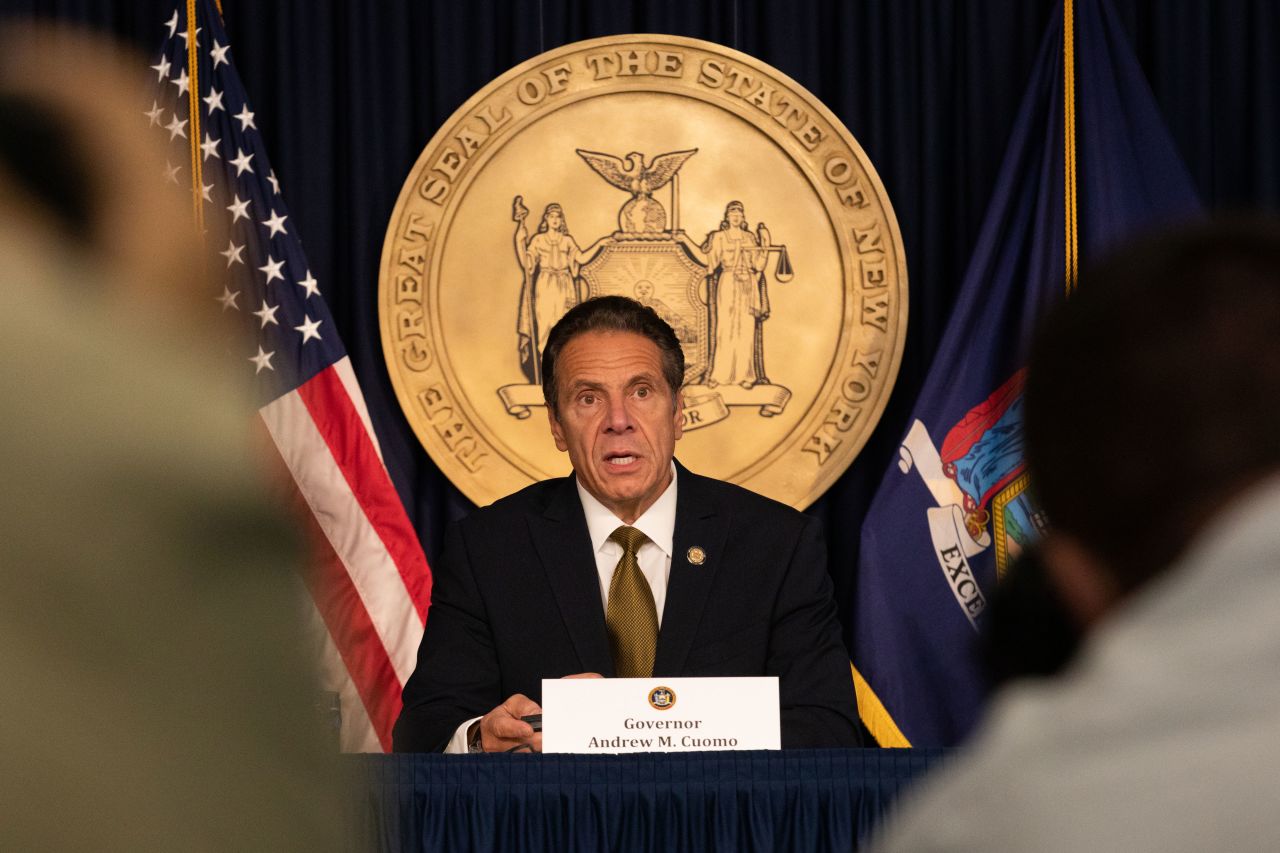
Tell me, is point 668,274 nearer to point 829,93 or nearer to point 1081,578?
point 829,93

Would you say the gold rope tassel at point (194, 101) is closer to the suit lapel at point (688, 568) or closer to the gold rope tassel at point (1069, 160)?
the suit lapel at point (688, 568)

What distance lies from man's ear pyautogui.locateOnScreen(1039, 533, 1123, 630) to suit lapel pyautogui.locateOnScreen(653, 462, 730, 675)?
2.60m

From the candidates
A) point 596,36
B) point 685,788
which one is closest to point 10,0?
point 596,36

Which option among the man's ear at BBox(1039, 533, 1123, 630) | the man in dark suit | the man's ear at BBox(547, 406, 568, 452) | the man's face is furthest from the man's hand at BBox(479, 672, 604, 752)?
the man's ear at BBox(1039, 533, 1123, 630)

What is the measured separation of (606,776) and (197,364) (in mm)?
1988

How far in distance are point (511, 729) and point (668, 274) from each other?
86.5 inches

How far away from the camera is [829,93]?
4805mm

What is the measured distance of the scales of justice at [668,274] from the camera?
4727 millimetres

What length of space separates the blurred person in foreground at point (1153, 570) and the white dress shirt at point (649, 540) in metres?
2.76

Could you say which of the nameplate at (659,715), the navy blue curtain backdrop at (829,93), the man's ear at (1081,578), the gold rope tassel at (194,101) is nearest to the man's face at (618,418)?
the nameplate at (659,715)

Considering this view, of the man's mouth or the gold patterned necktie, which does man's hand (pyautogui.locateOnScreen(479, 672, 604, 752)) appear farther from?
the man's mouth

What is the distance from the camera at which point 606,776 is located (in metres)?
2.52

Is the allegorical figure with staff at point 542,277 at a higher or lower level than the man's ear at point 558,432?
higher

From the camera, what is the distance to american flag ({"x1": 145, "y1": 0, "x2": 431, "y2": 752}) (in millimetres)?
4340
